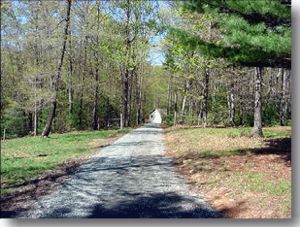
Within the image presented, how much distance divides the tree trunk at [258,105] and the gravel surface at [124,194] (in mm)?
2195

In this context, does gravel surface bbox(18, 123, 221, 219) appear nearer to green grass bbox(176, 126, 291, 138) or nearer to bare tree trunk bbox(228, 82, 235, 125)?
green grass bbox(176, 126, 291, 138)

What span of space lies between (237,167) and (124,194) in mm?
2036

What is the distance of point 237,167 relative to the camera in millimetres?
7434

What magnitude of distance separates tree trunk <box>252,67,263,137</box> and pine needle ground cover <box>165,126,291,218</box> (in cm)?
20

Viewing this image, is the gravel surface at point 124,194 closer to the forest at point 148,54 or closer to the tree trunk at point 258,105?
the forest at point 148,54

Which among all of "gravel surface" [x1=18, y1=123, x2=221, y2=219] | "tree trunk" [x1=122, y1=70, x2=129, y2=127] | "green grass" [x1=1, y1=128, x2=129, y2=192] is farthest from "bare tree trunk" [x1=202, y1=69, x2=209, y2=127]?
"gravel surface" [x1=18, y1=123, x2=221, y2=219]

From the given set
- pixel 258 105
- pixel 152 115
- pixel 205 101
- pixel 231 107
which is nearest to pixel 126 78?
pixel 152 115

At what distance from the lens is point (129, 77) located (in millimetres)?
8156

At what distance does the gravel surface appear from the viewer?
541 centimetres

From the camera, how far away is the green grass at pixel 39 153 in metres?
7.52

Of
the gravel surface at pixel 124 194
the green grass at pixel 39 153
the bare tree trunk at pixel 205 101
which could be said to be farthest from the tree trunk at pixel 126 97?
the bare tree trunk at pixel 205 101

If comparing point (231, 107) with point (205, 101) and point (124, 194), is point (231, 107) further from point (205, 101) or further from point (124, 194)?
point (124, 194)

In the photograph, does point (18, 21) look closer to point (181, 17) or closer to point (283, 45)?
point (181, 17)

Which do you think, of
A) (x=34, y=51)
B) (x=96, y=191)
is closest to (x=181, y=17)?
(x=96, y=191)
